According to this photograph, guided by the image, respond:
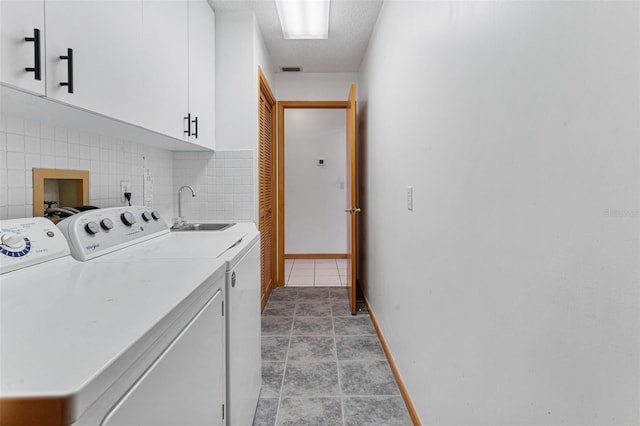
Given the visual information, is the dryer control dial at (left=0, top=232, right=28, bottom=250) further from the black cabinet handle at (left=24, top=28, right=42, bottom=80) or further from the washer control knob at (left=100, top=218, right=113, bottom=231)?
the black cabinet handle at (left=24, top=28, right=42, bottom=80)

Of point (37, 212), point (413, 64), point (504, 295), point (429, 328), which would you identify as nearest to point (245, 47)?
point (413, 64)

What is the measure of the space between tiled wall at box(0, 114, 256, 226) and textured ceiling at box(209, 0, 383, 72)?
1040 millimetres

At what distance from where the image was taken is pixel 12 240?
3.24ft

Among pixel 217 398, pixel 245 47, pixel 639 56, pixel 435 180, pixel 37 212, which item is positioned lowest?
pixel 217 398

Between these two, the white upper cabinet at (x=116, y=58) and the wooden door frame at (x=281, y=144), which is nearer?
the white upper cabinet at (x=116, y=58)

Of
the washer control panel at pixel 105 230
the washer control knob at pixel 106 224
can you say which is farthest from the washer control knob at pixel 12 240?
the washer control knob at pixel 106 224

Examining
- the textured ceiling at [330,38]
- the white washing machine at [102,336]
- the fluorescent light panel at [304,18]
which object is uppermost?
the textured ceiling at [330,38]

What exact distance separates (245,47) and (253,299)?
188 cm

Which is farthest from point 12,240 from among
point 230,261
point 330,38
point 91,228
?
point 330,38

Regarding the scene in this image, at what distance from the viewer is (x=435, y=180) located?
1.41 metres

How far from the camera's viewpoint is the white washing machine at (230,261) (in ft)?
3.98

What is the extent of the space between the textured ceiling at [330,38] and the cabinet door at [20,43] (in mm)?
1832

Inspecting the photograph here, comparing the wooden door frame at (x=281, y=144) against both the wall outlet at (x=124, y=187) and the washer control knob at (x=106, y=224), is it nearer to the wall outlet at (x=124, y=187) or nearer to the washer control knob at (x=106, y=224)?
the wall outlet at (x=124, y=187)

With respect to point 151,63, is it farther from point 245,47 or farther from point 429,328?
point 429,328
